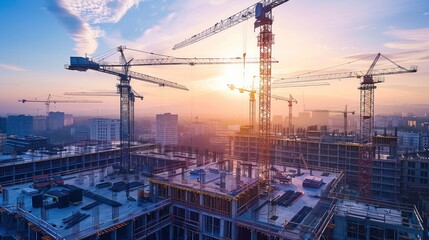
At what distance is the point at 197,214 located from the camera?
2333 cm

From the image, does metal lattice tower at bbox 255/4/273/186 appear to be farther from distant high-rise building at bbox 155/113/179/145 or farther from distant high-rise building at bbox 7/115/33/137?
distant high-rise building at bbox 7/115/33/137

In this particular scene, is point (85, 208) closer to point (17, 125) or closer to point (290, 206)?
point (290, 206)

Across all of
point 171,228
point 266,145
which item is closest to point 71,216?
point 171,228

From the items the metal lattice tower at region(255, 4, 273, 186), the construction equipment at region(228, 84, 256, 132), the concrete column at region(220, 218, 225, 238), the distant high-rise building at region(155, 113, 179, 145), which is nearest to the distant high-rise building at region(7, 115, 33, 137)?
the distant high-rise building at region(155, 113, 179, 145)

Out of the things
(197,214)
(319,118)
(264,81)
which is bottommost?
(197,214)

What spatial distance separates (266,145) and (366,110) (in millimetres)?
33625

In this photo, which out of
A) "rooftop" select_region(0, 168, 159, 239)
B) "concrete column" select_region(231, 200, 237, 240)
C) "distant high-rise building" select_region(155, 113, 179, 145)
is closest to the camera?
"rooftop" select_region(0, 168, 159, 239)

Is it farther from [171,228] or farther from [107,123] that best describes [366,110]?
[107,123]

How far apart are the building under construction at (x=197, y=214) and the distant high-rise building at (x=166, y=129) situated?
104 m

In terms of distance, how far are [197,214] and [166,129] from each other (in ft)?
366

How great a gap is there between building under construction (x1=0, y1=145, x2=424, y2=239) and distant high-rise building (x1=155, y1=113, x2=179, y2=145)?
103597 millimetres

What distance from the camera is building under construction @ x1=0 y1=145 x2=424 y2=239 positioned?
64.0 ft

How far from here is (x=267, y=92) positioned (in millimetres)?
30922

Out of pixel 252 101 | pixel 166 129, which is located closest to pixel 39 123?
pixel 166 129
